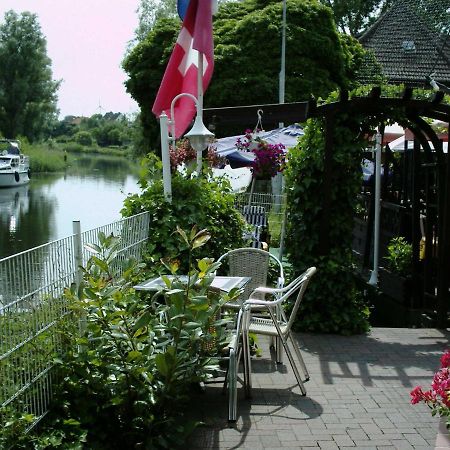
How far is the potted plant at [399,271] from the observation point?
8.28 m

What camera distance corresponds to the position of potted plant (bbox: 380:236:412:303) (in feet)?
27.2

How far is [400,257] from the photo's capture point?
855cm

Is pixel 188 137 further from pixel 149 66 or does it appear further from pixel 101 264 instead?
pixel 149 66

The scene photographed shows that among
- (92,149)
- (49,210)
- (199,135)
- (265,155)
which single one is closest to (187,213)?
(199,135)

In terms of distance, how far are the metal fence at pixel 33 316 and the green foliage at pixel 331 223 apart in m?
3.34

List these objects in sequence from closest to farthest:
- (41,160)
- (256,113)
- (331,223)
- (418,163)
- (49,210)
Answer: (331,223)
(256,113)
(418,163)
(49,210)
(41,160)

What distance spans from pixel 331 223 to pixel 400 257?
174 centimetres

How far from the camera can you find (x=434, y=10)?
3234cm

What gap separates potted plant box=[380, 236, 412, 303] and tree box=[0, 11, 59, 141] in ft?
Result: 199

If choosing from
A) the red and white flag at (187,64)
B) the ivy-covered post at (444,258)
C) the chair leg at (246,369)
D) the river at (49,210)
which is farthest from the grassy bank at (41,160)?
the chair leg at (246,369)

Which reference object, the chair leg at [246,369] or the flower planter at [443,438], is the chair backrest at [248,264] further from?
the flower planter at [443,438]

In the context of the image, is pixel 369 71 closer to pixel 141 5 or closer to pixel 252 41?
pixel 252 41

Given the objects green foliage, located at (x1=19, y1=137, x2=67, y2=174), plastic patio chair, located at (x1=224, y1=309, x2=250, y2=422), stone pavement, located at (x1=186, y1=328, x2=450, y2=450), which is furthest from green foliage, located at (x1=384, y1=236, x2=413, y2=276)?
Answer: green foliage, located at (x1=19, y1=137, x2=67, y2=174)

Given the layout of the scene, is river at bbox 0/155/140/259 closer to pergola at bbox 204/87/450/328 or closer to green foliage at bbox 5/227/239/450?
pergola at bbox 204/87/450/328
